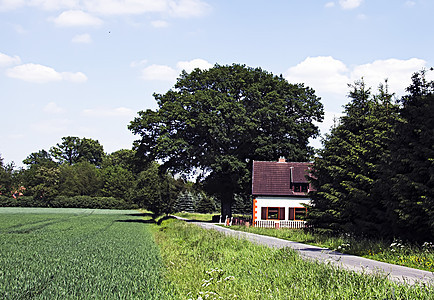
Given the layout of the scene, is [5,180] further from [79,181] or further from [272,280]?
[272,280]

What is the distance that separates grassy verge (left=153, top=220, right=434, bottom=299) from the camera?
7816 mm

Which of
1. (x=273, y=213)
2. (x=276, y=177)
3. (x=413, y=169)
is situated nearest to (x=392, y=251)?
(x=413, y=169)

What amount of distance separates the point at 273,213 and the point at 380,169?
26308 mm

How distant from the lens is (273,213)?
148 ft

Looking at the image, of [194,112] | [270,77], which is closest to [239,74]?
[270,77]

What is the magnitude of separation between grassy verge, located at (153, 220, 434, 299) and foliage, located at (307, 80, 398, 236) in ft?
30.8

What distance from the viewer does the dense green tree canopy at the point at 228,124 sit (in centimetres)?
4881

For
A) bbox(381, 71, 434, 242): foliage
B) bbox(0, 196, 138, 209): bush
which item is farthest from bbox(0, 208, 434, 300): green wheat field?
bbox(0, 196, 138, 209): bush

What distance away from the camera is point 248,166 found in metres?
52.9

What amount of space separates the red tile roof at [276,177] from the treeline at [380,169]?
16339 millimetres

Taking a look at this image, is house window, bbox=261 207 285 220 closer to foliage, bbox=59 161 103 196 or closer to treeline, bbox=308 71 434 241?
treeline, bbox=308 71 434 241

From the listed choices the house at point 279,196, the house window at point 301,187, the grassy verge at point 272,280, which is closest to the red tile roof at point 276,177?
the house at point 279,196

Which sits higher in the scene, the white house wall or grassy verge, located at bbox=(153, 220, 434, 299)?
the white house wall

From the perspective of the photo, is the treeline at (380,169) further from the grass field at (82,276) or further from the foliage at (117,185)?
the foliage at (117,185)
